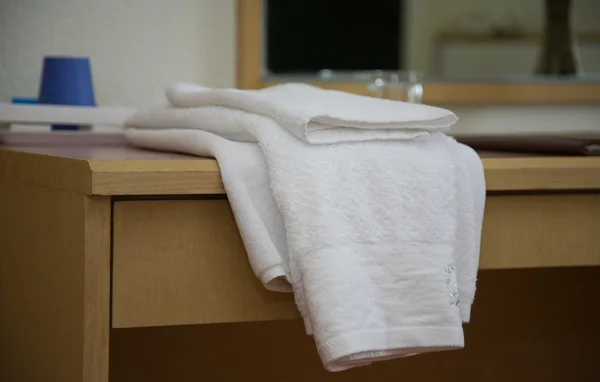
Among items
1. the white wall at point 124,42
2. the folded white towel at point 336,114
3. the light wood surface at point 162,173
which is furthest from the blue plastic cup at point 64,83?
the folded white towel at point 336,114

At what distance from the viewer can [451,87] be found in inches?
63.8

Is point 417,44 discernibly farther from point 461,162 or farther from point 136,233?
point 136,233

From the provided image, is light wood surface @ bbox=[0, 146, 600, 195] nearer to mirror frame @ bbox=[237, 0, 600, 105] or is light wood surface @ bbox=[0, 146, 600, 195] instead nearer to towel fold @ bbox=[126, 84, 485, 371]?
towel fold @ bbox=[126, 84, 485, 371]

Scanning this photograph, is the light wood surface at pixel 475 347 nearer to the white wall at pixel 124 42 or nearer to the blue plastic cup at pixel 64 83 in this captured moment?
the blue plastic cup at pixel 64 83

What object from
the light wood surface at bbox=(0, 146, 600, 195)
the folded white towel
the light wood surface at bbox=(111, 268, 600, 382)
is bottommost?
the light wood surface at bbox=(111, 268, 600, 382)

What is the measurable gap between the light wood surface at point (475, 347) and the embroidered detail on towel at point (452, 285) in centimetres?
46

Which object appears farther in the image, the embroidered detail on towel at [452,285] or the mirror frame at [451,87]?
the mirror frame at [451,87]

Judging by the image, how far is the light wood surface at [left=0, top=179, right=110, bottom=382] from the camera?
805mm

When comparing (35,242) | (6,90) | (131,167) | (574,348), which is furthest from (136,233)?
(574,348)

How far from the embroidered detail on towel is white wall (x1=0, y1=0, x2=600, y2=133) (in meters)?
0.75

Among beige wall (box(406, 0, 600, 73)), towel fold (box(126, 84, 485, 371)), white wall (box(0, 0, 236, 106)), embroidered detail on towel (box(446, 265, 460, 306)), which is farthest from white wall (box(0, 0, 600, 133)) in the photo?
embroidered detail on towel (box(446, 265, 460, 306))

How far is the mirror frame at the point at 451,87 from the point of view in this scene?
1.52 m

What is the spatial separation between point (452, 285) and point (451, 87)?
2.66ft

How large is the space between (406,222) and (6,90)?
78cm
